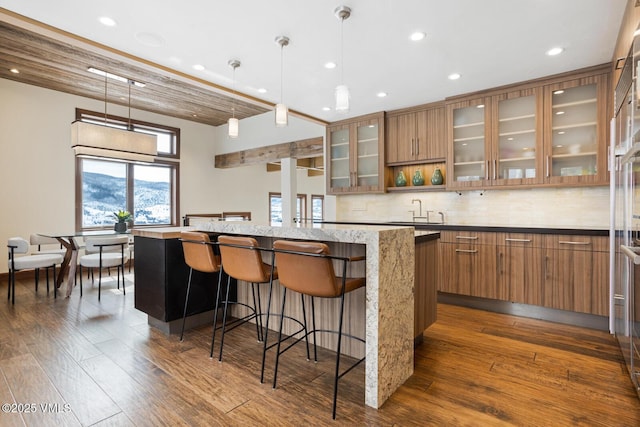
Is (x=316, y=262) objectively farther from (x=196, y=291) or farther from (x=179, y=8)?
(x=179, y=8)

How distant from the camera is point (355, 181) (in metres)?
5.05

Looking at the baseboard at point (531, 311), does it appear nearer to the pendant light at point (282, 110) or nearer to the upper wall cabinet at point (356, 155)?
the upper wall cabinet at point (356, 155)

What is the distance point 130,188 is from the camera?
6422mm

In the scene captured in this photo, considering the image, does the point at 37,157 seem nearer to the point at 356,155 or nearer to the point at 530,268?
the point at 356,155

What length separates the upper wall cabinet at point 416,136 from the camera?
14.2ft

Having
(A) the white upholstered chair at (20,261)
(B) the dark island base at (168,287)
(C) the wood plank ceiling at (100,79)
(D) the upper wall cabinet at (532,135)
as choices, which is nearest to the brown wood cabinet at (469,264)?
(D) the upper wall cabinet at (532,135)

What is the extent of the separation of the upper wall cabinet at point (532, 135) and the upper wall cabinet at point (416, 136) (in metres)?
0.18

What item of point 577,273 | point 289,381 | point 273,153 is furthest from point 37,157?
point 577,273

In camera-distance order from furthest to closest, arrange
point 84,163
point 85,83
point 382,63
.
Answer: point 84,163, point 85,83, point 382,63

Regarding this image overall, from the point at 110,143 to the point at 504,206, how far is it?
5.16 metres

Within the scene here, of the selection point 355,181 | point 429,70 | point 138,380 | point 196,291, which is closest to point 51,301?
point 196,291

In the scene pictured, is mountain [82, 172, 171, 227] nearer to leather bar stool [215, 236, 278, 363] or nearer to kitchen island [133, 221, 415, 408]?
leather bar stool [215, 236, 278, 363]

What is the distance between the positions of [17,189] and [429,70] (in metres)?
6.16

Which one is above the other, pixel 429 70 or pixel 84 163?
pixel 429 70
